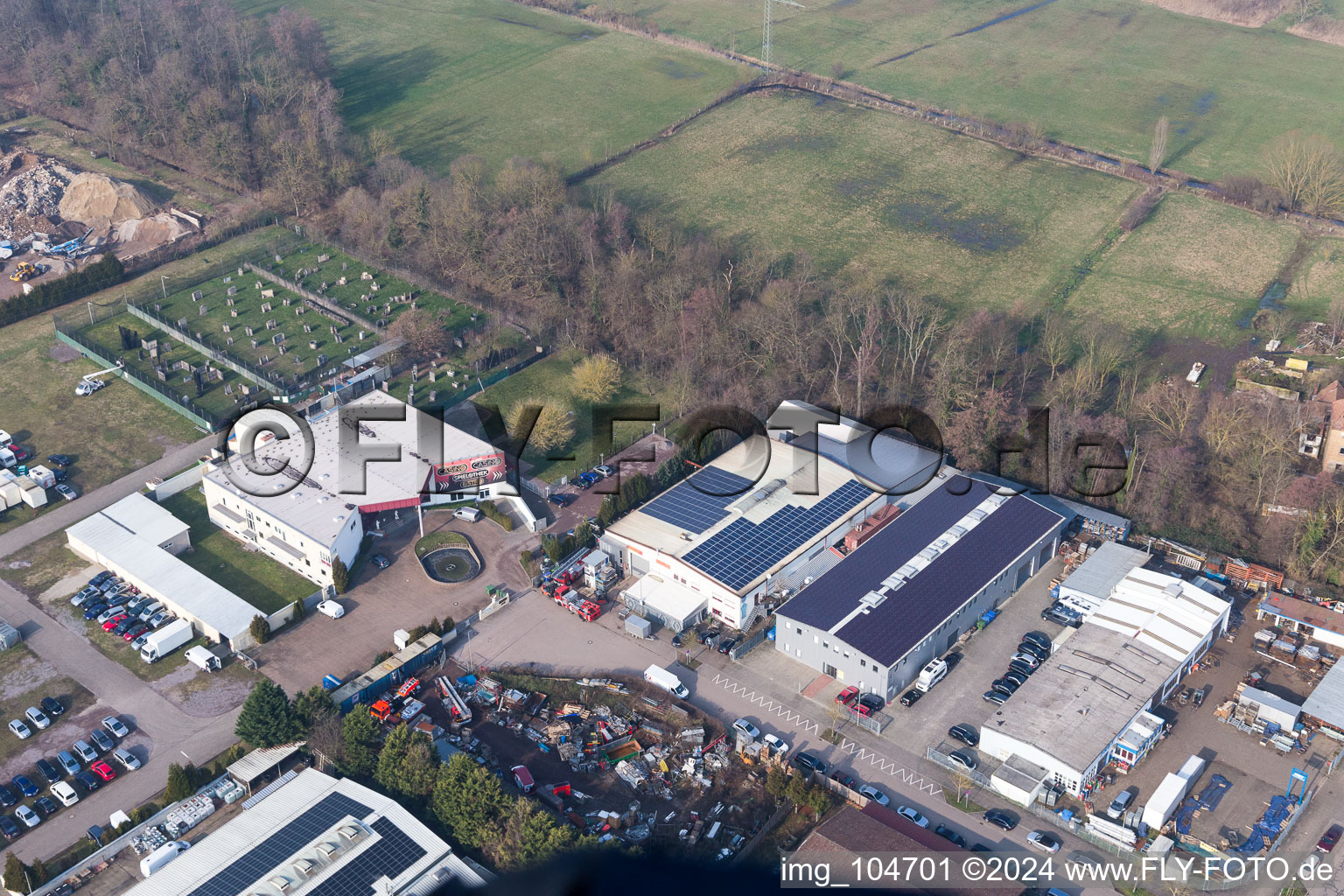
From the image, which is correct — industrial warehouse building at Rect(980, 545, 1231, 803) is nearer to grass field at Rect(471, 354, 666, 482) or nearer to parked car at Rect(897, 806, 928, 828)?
parked car at Rect(897, 806, 928, 828)

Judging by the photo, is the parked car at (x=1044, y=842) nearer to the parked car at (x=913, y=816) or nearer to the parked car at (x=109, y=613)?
the parked car at (x=913, y=816)

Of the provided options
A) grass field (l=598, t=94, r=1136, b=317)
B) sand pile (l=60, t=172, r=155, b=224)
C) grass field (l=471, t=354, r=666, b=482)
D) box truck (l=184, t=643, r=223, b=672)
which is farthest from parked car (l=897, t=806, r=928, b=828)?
sand pile (l=60, t=172, r=155, b=224)

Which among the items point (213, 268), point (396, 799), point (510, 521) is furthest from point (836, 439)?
point (213, 268)

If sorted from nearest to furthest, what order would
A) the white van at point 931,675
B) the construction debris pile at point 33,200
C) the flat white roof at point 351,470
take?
the white van at point 931,675
the flat white roof at point 351,470
the construction debris pile at point 33,200

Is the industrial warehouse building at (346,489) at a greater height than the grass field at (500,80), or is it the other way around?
the grass field at (500,80)

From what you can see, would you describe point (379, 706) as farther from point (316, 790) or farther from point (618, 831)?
point (618, 831)

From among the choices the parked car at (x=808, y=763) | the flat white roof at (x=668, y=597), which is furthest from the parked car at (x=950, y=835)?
the flat white roof at (x=668, y=597)
